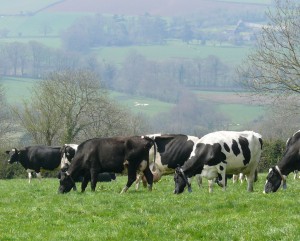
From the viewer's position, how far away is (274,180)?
24.8m

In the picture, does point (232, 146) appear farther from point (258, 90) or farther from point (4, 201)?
point (258, 90)

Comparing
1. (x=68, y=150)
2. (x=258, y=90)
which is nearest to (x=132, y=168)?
(x=68, y=150)

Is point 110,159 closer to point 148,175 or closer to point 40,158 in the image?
point 148,175

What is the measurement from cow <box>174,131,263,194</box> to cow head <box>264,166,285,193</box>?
92cm

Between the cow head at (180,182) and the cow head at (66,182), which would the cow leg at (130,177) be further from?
the cow head at (66,182)

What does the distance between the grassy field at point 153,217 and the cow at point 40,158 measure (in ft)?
49.5

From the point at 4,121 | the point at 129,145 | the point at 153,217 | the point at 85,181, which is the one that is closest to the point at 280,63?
the point at 129,145

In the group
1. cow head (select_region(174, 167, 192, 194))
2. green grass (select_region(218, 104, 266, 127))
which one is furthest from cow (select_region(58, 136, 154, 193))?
green grass (select_region(218, 104, 266, 127))

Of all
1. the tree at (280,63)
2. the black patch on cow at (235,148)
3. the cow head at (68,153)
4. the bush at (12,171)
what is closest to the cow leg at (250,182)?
the black patch on cow at (235,148)

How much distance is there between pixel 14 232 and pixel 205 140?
30.0 feet

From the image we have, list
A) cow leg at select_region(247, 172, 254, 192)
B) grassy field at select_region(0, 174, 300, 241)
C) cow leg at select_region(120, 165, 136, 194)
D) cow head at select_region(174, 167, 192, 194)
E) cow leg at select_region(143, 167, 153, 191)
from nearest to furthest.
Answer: grassy field at select_region(0, 174, 300, 241) < cow head at select_region(174, 167, 192, 194) < cow leg at select_region(247, 172, 254, 192) < cow leg at select_region(120, 165, 136, 194) < cow leg at select_region(143, 167, 153, 191)

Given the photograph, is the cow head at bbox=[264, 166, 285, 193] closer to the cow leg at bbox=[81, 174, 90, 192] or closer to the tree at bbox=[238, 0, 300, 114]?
the cow leg at bbox=[81, 174, 90, 192]

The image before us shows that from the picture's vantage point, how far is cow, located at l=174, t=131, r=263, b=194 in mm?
24688

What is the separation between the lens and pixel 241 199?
2100cm
